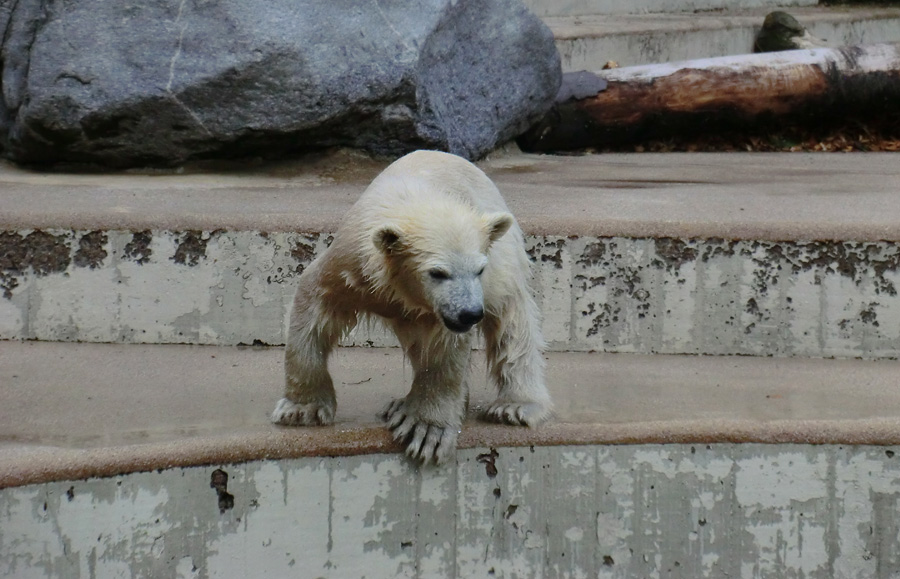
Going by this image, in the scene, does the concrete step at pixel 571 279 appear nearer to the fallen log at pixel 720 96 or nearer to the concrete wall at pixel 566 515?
the concrete wall at pixel 566 515

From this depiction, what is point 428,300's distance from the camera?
7.89ft

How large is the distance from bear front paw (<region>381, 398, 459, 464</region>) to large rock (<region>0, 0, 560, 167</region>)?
247 cm

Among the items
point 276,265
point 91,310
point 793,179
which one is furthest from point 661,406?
point 793,179

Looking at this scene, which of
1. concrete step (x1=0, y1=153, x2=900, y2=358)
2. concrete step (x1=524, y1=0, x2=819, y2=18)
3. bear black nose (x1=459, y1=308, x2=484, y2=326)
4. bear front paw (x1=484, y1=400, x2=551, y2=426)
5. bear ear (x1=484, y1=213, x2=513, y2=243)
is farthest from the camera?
concrete step (x1=524, y1=0, x2=819, y2=18)

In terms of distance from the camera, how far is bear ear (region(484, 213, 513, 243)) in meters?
2.43

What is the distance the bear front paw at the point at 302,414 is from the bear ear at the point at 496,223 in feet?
2.37

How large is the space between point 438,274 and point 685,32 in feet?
21.6

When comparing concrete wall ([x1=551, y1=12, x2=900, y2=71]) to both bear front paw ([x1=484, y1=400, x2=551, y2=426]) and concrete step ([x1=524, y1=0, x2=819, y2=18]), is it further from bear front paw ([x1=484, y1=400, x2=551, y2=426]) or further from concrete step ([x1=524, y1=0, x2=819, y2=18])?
bear front paw ([x1=484, y1=400, x2=551, y2=426])

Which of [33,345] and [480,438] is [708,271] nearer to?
[480,438]

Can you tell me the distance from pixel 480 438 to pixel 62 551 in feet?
3.58

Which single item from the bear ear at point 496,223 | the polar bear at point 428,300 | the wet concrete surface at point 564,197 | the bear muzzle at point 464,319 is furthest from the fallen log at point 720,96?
the bear muzzle at point 464,319

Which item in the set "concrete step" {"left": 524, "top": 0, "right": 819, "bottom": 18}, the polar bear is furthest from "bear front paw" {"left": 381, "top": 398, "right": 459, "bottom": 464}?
"concrete step" {"left": 524, "top": 0, "right": 819, "bottom": 18}

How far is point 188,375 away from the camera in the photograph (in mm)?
3398

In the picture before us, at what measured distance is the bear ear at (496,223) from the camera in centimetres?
243
